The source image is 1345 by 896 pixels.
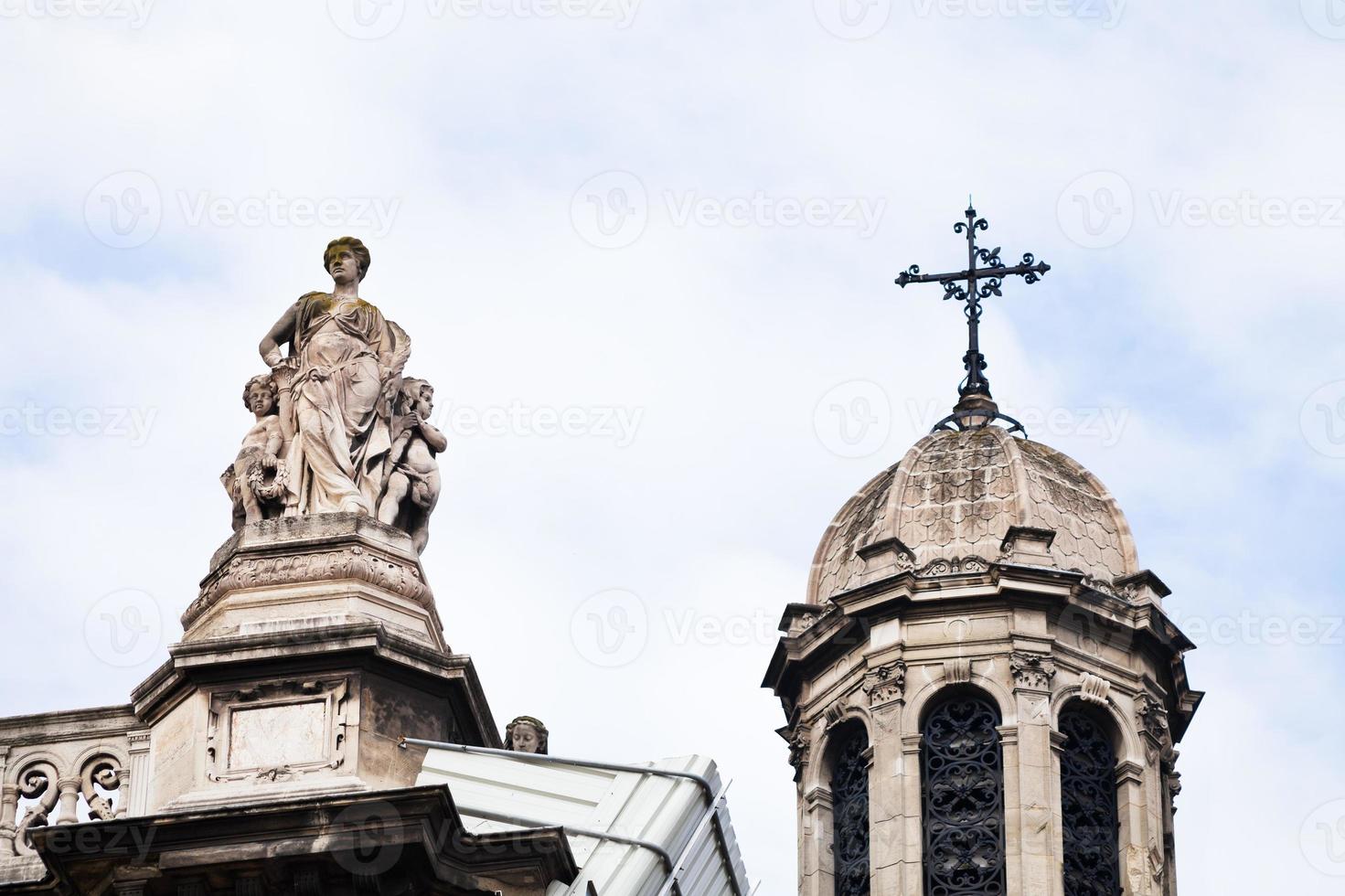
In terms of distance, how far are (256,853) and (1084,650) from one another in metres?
20.4

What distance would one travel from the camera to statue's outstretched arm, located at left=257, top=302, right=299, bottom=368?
117 feet

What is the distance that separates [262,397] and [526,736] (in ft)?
9.83

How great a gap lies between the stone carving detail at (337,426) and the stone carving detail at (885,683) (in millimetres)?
15629

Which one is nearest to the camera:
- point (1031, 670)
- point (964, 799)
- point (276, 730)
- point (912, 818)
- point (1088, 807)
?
point (276, 730)

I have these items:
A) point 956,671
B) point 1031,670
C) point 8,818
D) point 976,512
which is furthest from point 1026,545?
point 8,818

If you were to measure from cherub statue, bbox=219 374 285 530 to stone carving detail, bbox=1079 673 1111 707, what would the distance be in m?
17.2

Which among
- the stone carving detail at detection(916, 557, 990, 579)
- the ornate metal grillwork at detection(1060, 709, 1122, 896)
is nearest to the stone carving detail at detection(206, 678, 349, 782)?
the ornate metal grillwork at detection(1060, 709, 1122, 896)

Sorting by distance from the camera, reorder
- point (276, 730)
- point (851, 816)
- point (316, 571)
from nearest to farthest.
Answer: point (276, 730)
point (316, 571)
point (851, 816)

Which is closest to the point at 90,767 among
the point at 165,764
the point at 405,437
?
the point at 165,764

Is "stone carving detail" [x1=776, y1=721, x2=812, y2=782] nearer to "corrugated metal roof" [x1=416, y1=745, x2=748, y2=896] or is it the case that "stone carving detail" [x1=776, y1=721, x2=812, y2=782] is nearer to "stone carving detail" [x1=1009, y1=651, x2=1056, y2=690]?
"stone carving detail" [x1=1009, y1=651, x2=1056, y2=690]

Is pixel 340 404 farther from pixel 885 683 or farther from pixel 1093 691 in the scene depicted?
pixel 1093 691

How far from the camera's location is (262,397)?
117 feet

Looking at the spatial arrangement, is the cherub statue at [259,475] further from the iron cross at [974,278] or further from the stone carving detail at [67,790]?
the iron cross at [974,278]

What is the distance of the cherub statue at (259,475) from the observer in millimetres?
34938
